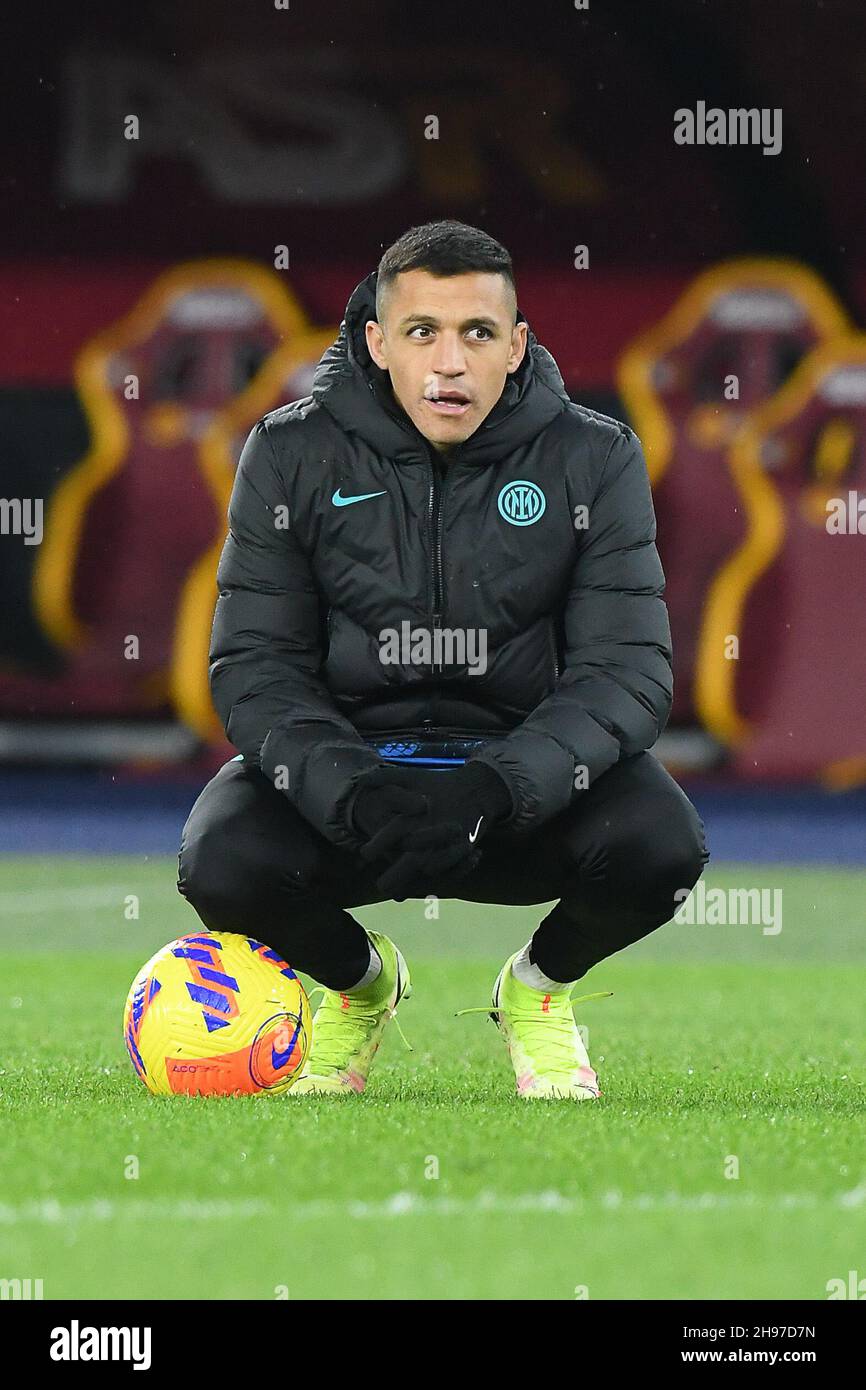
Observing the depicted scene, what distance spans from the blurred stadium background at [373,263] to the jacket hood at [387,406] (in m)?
9.77

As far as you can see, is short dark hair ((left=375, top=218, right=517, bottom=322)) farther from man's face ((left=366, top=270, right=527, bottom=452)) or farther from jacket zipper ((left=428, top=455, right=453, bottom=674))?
jacket zipper ((left=428, top=455, right=453, bottom=674))

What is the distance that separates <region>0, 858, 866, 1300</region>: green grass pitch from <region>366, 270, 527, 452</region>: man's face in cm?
134

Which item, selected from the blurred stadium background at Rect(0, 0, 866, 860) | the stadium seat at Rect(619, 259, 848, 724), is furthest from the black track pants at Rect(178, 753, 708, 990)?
the stadium seat at Rect(619, 259, 848, 724)

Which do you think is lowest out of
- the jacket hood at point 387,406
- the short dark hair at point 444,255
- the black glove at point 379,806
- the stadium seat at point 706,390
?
the black glove at point 379,806

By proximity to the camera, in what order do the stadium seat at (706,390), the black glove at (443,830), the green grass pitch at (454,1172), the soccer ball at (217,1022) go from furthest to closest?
the stadium seat at (706,390) → the soccer ball at (217,1022) → the black glove at (443,830) → the green grass pitch at (454,1172)

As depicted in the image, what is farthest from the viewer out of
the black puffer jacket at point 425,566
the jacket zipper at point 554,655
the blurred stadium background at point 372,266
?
the blurred stadium background at point 372,266

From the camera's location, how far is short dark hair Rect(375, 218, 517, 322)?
4.19 meters

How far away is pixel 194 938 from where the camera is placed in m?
4.26

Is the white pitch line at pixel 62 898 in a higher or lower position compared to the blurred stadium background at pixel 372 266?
lower

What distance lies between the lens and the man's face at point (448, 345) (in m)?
4.21

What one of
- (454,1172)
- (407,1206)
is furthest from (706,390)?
(407,1206)

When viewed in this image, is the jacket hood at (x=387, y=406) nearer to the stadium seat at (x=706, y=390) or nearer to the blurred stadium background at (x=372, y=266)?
the blurred stadium background at (x=372, y=266)

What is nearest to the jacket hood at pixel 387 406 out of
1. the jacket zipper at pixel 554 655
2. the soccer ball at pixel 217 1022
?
the jacket zipper at pixel 554 655

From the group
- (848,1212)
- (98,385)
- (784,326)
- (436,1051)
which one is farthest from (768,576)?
(848,1212)
